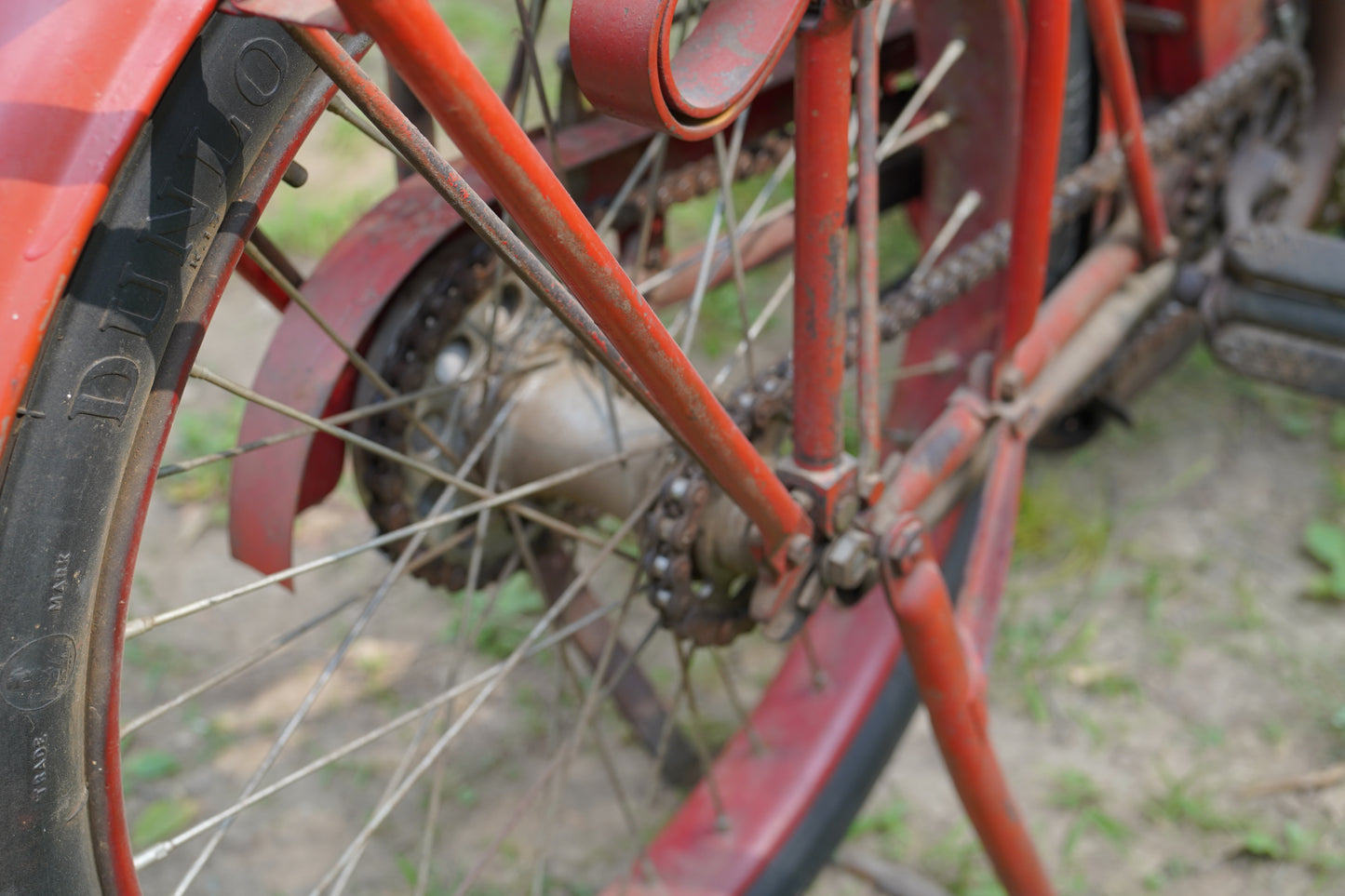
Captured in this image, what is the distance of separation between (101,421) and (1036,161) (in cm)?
90

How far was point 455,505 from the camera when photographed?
131 cm

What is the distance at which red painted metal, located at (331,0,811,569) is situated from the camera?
24.0 inches

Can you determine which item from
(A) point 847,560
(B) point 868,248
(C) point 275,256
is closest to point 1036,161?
(B) point 868,248

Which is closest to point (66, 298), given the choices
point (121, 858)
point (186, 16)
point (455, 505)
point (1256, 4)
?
point (186, 16)

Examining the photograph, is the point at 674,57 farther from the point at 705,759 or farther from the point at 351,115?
the point at 705,759

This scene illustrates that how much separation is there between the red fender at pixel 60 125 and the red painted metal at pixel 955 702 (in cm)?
74

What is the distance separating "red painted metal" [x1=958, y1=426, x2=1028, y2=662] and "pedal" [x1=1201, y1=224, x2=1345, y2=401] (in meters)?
0.53

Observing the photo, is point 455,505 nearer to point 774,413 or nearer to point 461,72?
point 774,413

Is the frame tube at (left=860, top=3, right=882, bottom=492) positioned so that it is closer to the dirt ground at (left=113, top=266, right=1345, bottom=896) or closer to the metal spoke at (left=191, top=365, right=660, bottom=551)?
the metal spoke at (left=191, top=365, right=660, bottom=551)

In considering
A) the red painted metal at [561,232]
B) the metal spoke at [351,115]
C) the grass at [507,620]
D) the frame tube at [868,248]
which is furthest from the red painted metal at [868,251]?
the grass at [507,620]

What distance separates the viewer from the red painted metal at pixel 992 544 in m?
1.29

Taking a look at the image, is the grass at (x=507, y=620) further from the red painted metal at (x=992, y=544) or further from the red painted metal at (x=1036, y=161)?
the red painted metal at (x=1036, y=161)

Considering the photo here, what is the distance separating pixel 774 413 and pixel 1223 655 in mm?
1008

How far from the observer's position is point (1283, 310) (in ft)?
5.42
